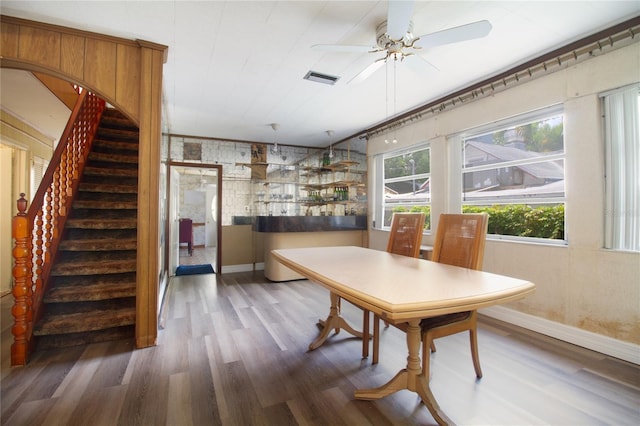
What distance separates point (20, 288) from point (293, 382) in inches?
79.9

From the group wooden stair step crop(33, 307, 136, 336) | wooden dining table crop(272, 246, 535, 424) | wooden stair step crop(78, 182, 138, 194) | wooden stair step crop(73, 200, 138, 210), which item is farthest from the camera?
wooden stair step crop(78, 182, 138, 194)

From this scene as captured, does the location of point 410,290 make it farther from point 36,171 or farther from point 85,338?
point 36,171

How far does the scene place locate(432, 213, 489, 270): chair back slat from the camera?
184 centimetres

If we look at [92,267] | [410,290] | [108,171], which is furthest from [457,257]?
[108,171]

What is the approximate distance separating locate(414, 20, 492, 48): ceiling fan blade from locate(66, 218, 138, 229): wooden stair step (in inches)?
125

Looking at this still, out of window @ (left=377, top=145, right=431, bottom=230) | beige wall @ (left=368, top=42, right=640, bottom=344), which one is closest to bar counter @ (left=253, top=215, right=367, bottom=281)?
window @ (left=377, top=145, right=431, bottom=230)

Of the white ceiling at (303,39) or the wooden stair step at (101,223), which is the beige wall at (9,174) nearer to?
the white ceiling at (303,39)

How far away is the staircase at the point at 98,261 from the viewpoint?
7.84 feet

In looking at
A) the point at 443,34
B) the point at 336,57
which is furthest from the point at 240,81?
the point at 443,34

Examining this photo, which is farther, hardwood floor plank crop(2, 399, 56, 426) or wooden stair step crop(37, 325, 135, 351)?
wooden stair step crop(37, 325, 135, 351)

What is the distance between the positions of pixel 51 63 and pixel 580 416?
13.4 ft

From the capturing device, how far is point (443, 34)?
5.95 feet

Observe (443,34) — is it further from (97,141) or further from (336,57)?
(97,141)

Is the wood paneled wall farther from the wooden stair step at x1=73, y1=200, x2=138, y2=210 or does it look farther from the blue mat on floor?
the blue mat on floor
